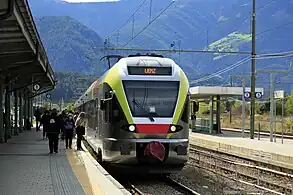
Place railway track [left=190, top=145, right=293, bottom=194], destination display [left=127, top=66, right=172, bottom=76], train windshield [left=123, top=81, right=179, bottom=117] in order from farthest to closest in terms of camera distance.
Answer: railway track [left=190, top=145, right=293, bottom=194] < destination display [left=127, top=66, right=172, bottom=76] < train windshield [left=123, top=81, right=179, bottom=117]

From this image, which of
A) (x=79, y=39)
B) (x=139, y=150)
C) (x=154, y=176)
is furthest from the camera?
(x=79, y=39)

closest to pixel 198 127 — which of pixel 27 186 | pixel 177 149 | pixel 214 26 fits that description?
pixel 177 149

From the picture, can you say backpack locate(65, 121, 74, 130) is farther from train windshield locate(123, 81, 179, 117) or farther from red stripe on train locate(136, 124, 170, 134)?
red stripe on train locate(136, 124, 170, 134)

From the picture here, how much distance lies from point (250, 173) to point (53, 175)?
7663 mm

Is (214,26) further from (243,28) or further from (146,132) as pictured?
(146,132)

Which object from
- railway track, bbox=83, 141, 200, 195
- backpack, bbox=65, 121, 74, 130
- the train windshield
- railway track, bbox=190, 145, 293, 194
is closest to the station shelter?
railway track, bbox=190, 145, 293, 194

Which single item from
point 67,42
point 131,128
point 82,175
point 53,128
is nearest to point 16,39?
point 53,128

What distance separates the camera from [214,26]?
138 metres

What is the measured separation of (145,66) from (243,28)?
462 ft

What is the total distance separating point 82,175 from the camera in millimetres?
13195

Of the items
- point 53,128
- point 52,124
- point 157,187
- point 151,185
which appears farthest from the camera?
point 53,128

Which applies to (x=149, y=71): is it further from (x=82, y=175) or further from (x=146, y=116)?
(x=82, y=175)

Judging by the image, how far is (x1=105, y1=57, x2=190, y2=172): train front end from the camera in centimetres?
1300

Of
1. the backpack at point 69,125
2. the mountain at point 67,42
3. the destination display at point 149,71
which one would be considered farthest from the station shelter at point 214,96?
the mountain at point 67,42
